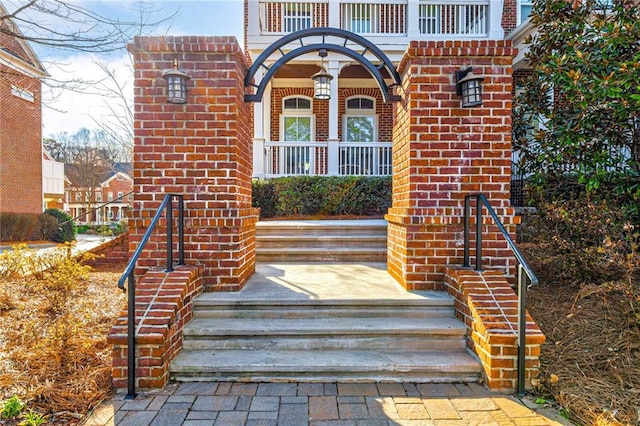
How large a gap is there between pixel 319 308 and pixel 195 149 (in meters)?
1.73

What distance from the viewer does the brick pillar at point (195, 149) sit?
307cm

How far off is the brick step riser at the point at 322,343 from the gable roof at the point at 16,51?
3741 millimetres

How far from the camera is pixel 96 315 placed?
354 cm

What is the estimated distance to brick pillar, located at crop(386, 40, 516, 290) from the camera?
3.15 m

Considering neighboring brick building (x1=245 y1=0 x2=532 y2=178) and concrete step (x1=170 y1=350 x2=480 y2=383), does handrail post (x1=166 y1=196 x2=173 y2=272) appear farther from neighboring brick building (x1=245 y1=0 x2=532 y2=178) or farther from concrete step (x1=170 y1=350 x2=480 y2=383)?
neighboring brick building (x1=245 y1=0 x2=532 y2=178)

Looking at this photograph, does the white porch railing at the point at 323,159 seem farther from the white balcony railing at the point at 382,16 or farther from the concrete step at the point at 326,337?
the concrete step at the point at 326,337

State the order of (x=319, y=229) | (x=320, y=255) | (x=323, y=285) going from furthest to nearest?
(x=319, y=229) → (x=320, y=255) → (x=323, y=285)

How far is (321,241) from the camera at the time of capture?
16.5 ft

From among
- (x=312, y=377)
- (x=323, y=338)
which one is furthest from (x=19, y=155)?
(x=312, y=377)

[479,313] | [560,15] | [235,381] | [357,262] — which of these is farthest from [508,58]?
[235,381]

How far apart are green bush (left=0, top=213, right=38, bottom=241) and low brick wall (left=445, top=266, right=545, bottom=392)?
13.9 m

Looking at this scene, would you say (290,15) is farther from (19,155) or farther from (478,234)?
(19,155)

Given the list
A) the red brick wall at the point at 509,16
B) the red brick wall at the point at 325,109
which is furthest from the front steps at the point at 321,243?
the red brick wall at the point at 509,16

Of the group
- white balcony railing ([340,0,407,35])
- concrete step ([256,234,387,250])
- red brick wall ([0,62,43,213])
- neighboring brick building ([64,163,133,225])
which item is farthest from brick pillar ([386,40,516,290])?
neighboring brick building ([64,163,133,225])
